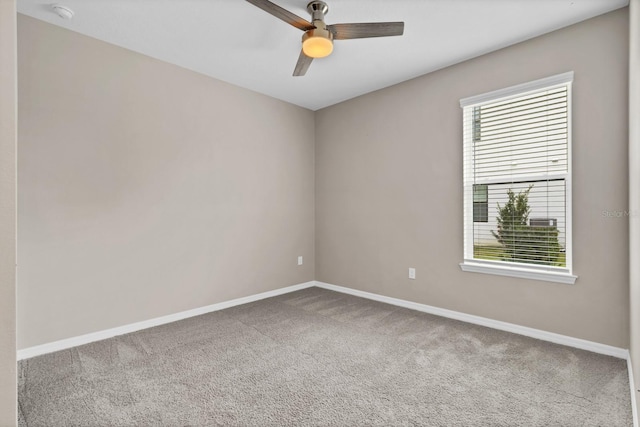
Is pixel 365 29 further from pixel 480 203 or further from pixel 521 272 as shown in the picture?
pixel 521 272

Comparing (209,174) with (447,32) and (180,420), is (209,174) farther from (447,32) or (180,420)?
(447,32)

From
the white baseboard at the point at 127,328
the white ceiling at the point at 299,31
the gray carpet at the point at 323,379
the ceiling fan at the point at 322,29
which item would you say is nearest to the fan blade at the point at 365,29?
the ceiling fan at the point at 322,29

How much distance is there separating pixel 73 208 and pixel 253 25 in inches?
83.9

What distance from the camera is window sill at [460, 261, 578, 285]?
8.75 ft

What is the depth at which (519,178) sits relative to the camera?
2.97m

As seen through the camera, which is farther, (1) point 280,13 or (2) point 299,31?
(2) point 299,31

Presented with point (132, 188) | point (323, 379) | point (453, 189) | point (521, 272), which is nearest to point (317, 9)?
point (453, 189)

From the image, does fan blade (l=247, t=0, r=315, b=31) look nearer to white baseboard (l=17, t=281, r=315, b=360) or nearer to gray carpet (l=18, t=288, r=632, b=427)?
gray carpet (l=18, t=288, r=632, b=427)

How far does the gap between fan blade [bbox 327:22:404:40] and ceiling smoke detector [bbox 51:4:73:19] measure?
6.45ft

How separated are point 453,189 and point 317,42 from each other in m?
2.04

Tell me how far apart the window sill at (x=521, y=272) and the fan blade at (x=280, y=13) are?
2606 mm

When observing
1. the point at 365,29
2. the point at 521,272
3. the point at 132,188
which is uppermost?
the point at 365,29

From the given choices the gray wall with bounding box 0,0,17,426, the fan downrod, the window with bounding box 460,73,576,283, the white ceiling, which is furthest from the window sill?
the gray wall with bounding box 0,0,17,426

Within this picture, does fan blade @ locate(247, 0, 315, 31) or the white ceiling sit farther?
the white ceiling
